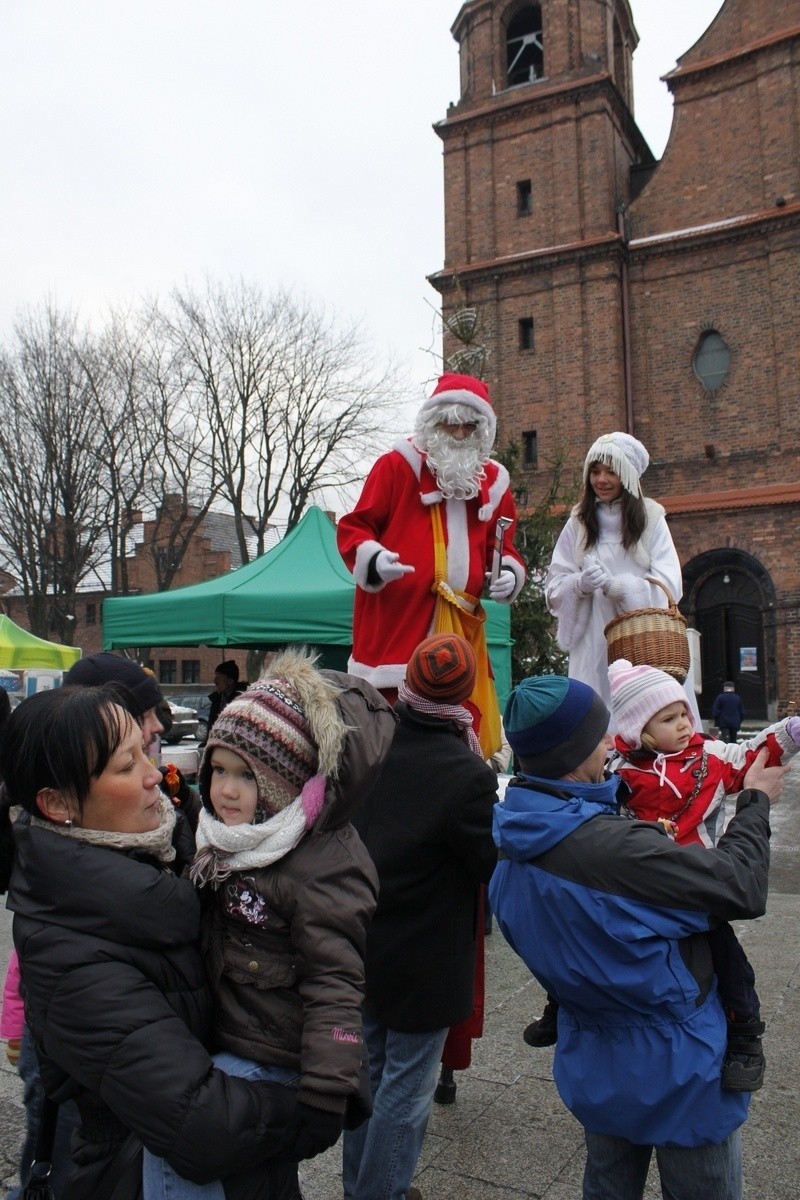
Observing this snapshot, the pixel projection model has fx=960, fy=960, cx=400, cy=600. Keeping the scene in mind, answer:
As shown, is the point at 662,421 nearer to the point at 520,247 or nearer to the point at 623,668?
the point at 520,247

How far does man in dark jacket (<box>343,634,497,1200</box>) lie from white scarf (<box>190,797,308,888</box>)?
2.45 ft

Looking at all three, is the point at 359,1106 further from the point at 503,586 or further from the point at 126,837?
the point at 503,586

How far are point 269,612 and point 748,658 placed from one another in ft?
49.8

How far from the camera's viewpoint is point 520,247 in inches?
901

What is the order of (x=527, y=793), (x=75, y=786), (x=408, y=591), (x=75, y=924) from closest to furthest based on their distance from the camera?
(x=75, y=924) → (x=75, y=786) → (x=527, y=793) → (x=408, y=591)

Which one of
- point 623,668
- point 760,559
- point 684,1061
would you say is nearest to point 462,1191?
point 684,1061

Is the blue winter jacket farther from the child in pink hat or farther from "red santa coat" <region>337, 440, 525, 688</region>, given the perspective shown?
"red santa coat" <region>337, 440, 525, 688</region>

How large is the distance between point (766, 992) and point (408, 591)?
233cm

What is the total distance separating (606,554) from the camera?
13.8ft

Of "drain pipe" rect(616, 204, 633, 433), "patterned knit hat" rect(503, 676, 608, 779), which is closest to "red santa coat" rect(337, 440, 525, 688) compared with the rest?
"patterned knit hat" rect(503, 676, 608, 779)

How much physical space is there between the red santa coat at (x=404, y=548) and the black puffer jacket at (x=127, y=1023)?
219 centimetres

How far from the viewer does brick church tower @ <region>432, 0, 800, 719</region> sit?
20.6 metres

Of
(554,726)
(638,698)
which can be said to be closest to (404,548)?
(638,698)

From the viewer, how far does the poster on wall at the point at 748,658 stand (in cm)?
2056
